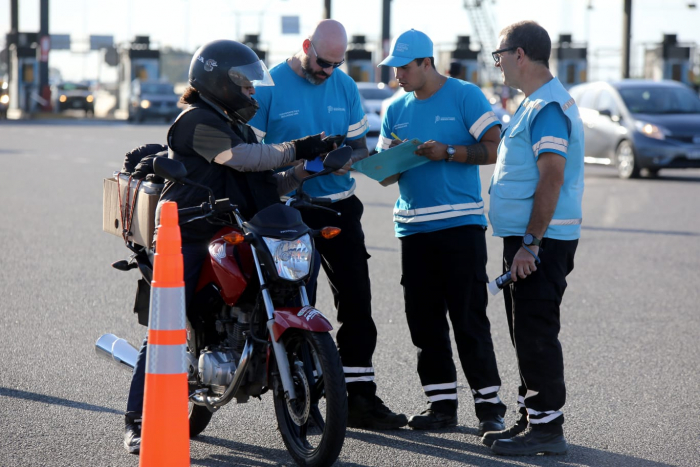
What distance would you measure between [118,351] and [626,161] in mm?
14555

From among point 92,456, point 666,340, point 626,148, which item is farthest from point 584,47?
point 92,456

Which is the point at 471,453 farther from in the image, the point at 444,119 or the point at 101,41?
the point at 101,41

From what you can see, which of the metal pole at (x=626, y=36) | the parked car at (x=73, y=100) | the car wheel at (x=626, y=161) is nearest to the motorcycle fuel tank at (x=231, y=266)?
the car wheel at (x=626, y=161)

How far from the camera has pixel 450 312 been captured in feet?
17.0

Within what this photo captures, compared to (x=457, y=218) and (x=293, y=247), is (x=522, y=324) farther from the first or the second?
(x=293, y=247)

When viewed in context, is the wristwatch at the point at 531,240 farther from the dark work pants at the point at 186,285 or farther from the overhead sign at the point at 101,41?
the overhead sign at the point at 101,41

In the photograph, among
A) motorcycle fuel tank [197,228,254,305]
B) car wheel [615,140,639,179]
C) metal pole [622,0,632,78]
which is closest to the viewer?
motorcycle fuel tank [197,228,254,305]

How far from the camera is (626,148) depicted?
59.8 ft

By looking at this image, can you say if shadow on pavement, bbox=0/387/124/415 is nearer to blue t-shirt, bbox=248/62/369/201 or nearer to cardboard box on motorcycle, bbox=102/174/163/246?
cardboard box on motorcycle, bbox=102/174/163/246

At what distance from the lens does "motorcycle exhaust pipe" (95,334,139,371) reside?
196 inches

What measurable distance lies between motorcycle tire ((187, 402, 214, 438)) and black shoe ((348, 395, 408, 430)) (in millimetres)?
690

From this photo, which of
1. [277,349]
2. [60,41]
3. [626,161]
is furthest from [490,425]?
[60,41]

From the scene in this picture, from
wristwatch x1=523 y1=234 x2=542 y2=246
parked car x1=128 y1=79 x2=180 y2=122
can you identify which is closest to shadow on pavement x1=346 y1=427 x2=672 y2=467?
wristwatch x1=523 y1=234 x2=542 y2=246

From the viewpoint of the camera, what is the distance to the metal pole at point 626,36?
3694cm
